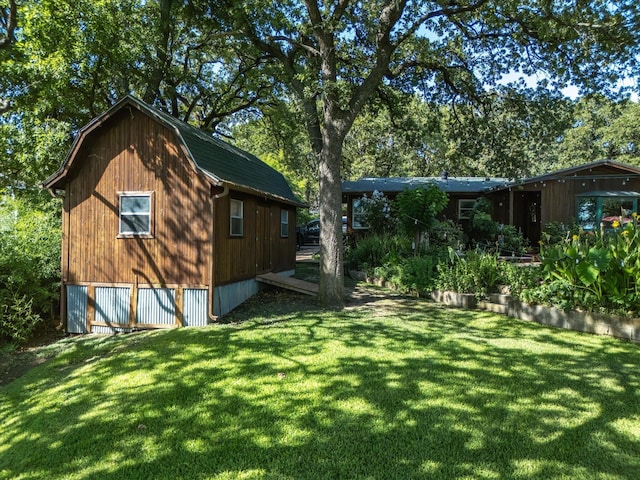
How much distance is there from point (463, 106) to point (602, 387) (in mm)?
9699

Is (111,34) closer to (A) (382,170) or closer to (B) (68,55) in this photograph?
(B) (68,55)

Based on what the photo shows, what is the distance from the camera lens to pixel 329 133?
8.69m

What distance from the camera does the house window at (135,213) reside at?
8375mm

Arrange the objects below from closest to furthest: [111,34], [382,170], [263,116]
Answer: [111,34] → [263,116] → [382,170]

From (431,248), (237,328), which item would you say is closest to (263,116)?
(431,248)

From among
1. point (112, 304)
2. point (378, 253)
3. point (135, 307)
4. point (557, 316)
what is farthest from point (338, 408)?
point (378, 253)

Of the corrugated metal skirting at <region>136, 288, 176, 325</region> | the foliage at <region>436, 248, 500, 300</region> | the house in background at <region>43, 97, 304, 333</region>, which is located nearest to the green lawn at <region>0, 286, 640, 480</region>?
the foliage at <region>436, 248, 500, 300</region>

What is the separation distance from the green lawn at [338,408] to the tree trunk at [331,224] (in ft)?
7.89

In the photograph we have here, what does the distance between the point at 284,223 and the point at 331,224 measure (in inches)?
197

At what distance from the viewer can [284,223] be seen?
13.6 metres

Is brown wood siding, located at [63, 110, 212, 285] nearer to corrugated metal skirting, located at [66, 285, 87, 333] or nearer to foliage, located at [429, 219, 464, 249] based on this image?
corrugated metal skirting, located at [66, 285, 87, 333]

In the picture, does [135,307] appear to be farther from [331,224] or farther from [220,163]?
[331,224]

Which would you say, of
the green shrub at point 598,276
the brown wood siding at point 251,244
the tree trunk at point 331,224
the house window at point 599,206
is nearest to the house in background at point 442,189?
the house window at point 599,206

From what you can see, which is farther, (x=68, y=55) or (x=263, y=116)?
(x=263, y=116)
